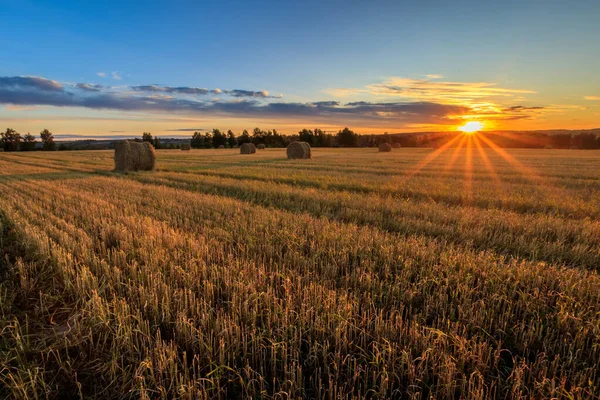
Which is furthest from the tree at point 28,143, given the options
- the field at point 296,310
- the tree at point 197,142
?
the field at point 296,310

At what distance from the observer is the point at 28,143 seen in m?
83.1

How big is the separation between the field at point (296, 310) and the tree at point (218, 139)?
3638 inches

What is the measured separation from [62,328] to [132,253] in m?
1.74

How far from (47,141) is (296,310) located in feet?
338

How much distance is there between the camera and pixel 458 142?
263 feet

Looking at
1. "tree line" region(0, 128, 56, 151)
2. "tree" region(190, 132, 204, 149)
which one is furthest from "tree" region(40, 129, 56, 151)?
"tree" region(190, 132, 204, 149)

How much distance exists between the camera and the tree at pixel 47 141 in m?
81.1

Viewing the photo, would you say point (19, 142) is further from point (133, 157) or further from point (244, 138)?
point (133, 157)

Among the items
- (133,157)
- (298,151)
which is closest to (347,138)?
(298,151)

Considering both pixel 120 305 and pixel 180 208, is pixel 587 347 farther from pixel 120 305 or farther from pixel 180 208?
pixel 180 208

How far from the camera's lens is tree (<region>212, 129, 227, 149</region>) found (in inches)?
3799

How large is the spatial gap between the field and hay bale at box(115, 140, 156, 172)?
14276 mm

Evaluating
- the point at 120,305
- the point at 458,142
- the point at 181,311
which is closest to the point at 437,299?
the point at 181,311

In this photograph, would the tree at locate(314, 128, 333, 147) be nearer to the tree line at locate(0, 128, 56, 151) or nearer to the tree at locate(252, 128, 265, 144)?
the tree at locate(252, 128, 265, 144)
